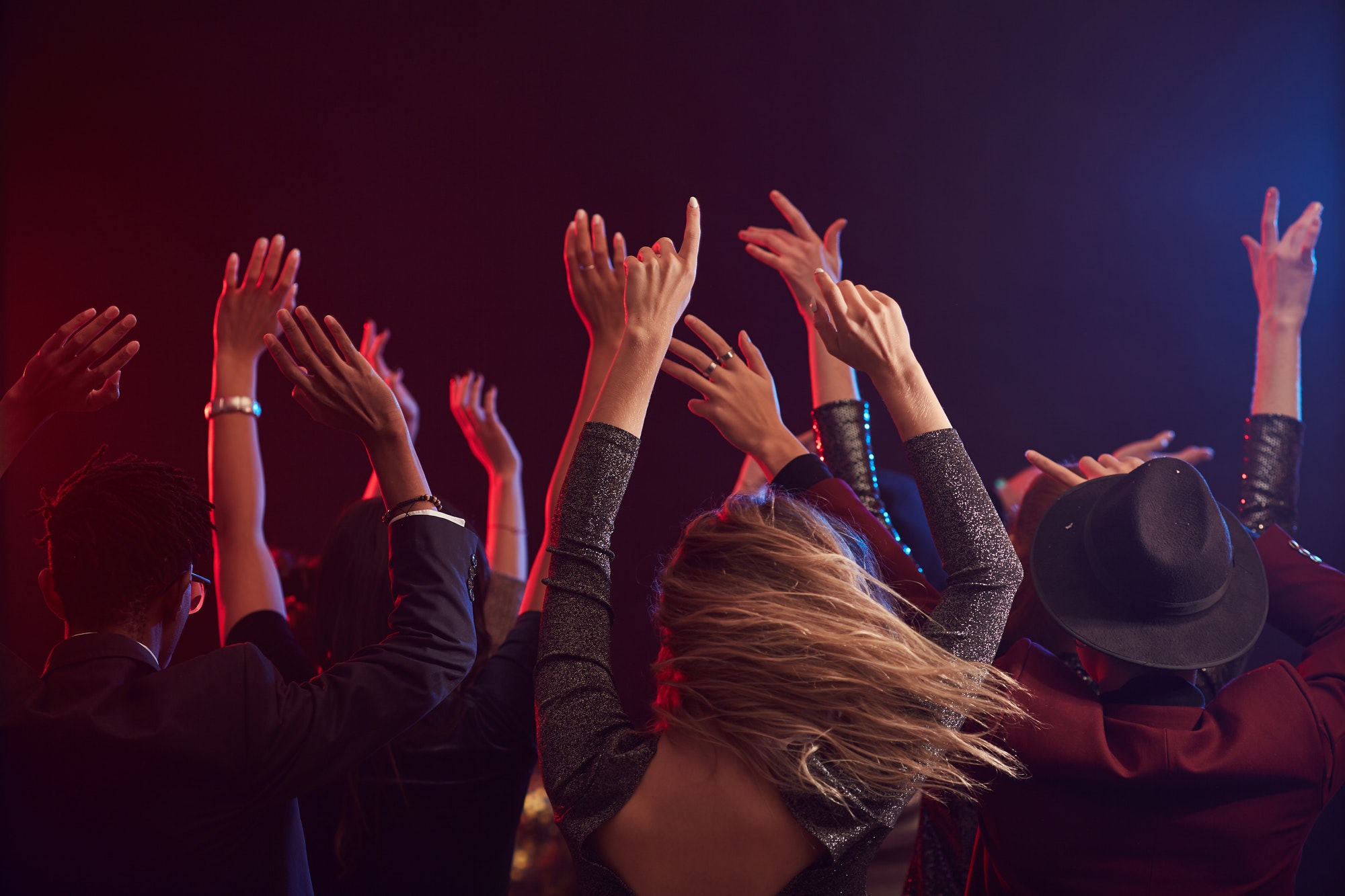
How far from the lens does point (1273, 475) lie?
145 centimetres

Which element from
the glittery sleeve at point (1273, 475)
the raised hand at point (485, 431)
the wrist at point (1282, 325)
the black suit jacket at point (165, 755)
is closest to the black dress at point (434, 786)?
the black suit jacket at point (165, 755)

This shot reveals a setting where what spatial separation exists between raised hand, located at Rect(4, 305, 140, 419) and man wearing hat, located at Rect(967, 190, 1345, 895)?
125 centimetres

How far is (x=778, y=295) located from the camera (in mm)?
2488

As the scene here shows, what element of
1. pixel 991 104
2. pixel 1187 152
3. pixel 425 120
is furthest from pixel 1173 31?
pixel 425 120

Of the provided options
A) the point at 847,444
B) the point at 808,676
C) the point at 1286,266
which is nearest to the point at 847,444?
the point at 847,444

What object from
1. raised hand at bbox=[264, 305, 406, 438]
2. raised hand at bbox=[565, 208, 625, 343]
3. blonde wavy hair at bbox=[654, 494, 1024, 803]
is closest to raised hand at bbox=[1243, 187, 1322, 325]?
blonde wavy hair at bbox=[654, 494, 1024, 803]

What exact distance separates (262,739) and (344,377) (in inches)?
16.2

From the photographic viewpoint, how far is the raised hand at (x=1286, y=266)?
153 centimetres

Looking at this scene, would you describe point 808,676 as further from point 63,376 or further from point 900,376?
point 63,376

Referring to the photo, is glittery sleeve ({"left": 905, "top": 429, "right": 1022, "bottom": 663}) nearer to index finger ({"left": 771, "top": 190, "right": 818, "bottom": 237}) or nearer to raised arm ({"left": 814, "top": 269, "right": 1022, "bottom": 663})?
raised arm ({"left": 814, "top": 269, "right": 1022, "bottom": 663})

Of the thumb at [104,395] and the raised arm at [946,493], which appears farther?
the thumb at [104,395]

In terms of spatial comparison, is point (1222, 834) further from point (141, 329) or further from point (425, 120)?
point (141, 329)

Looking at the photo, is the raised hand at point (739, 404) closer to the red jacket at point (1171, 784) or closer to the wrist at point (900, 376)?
the wrist at point (900, 376)

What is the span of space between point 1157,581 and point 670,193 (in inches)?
67.3
